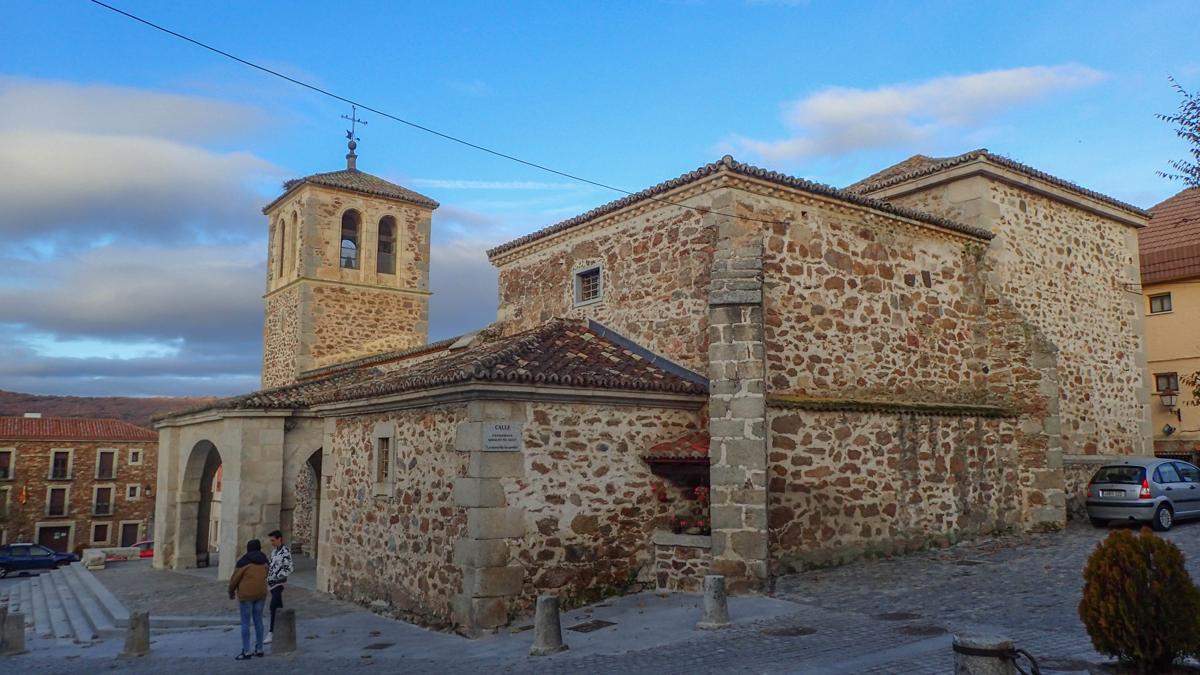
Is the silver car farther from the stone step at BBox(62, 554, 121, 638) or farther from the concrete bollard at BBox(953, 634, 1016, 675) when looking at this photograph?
the stone step at BBox(62, 554, 121, 638)

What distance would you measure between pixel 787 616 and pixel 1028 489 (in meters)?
7.43

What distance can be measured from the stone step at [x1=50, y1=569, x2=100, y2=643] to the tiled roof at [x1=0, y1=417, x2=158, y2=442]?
94.6ft

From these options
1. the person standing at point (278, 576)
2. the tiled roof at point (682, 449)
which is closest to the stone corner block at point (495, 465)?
the tiled roof at point (682, 449)

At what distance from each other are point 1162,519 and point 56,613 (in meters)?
19.5

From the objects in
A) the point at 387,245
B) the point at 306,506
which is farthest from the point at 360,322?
the point at 306,506

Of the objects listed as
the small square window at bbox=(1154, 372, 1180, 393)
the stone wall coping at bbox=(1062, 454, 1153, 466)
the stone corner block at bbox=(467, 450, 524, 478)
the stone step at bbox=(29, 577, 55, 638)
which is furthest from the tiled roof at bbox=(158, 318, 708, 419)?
the small square window at bbox=(1154, 372, 1180, 393)

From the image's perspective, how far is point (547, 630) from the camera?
8500 mm

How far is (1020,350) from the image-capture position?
1458 cm

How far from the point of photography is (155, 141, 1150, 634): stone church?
1032 cm

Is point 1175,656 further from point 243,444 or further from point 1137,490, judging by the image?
point 243,444

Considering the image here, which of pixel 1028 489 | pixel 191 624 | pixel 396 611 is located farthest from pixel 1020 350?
pixel 191 624

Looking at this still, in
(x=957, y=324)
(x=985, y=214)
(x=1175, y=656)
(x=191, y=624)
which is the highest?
(x=985, y=214)

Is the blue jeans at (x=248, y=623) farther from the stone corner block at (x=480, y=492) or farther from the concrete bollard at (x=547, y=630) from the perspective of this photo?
the concrete bollard at (x=547, y=630)

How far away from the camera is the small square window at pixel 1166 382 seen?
71.1ft
